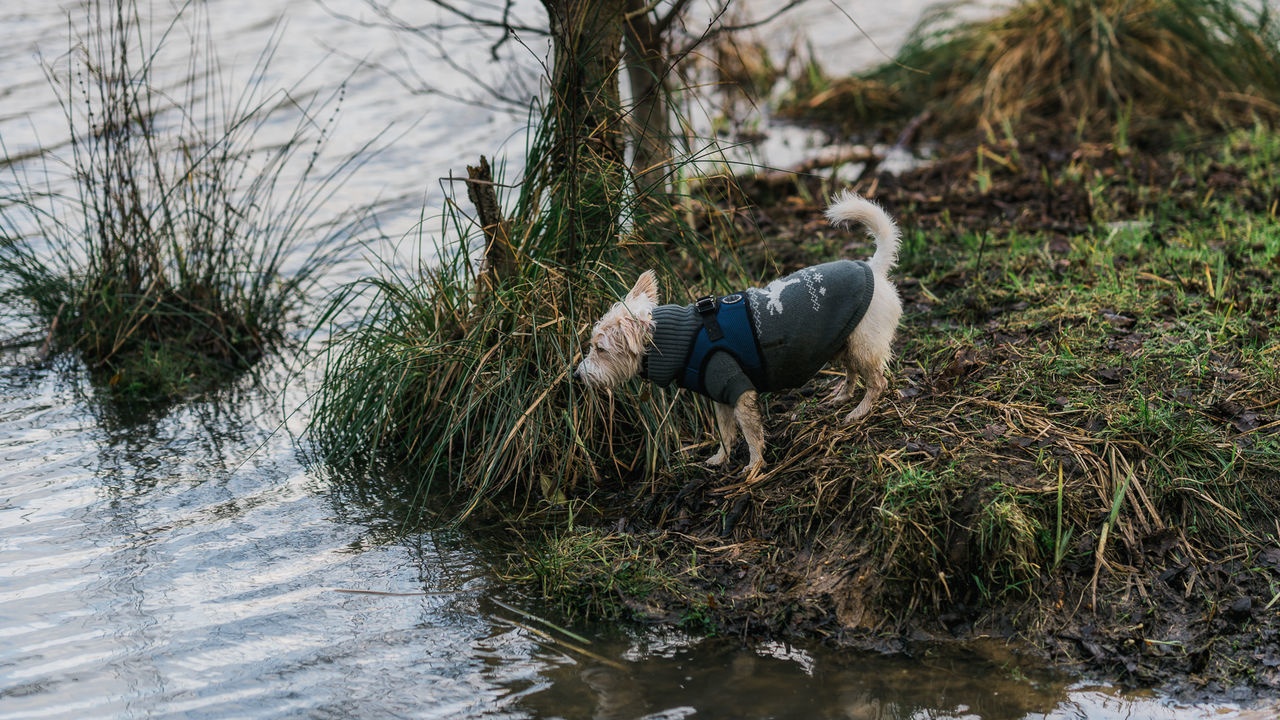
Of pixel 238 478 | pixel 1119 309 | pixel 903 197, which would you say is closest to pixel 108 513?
pixel 238 478

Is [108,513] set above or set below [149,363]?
below

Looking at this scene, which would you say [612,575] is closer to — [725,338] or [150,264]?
[725,338]

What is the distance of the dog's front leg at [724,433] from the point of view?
4145mm

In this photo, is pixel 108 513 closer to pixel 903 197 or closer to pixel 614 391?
pixel 614 391

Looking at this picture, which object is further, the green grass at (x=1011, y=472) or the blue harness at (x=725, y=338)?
the blue harness at (x=725, y=338)

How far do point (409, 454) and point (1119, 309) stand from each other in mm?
3378

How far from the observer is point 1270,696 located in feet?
9.88

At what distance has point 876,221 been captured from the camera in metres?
4.00

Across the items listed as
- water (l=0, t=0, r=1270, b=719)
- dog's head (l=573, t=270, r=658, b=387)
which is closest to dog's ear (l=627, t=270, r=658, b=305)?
dog's head (l=573, t=270, r=658, b=387)

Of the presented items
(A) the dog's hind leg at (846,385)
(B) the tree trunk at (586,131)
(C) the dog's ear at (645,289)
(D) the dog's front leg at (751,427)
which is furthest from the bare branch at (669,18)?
(D) the dog's front leg at (751,427)

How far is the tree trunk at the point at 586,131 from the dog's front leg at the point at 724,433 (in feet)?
3.11

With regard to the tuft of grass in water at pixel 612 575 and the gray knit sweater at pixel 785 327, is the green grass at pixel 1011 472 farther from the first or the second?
the gray knit sweater at pixel 785 327

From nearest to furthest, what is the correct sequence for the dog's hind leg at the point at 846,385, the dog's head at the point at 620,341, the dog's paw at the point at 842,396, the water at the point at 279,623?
the water at the point at 279,623 → the dog's head at the point at 620,341 → the dog's hind leg at the point at 846,385 → the dog's paw at the point at 842,396

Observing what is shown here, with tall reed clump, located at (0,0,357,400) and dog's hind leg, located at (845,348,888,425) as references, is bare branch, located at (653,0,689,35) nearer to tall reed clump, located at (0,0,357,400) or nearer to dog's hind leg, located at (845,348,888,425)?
tall reed clump, located at (0,0,357,400)
